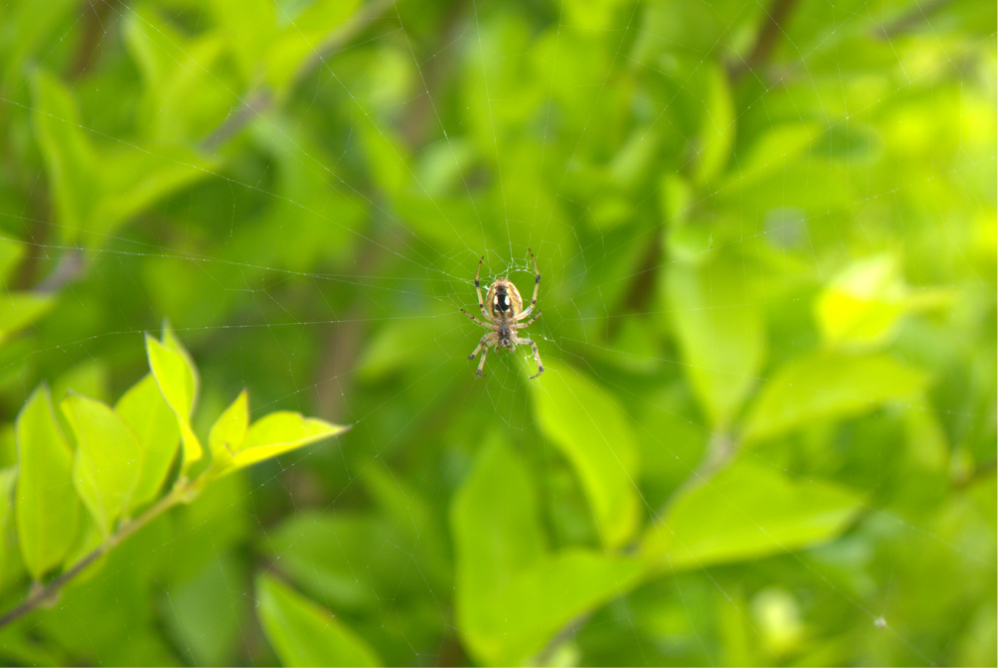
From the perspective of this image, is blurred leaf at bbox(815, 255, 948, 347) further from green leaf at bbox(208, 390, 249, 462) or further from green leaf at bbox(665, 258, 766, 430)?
green leaf at bbox(208, 390, 249, 462)

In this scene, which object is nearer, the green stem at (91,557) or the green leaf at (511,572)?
the green stem at (91,557)

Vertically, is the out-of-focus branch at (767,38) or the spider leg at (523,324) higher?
the out-of-focus branch at (767,38)

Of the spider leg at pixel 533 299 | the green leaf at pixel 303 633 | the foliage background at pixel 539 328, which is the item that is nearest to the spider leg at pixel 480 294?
the spider leg at pixel 533 299

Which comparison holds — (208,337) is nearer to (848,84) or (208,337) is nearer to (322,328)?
(322,328)

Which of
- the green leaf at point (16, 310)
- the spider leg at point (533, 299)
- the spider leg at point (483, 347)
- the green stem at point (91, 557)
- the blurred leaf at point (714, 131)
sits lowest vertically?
the green stem at point (91, 557)

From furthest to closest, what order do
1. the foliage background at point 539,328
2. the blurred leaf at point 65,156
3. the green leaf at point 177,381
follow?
the foliage background at point 539,328 → the blurred leaf at point 65,156 → the green leaf at point 177,381

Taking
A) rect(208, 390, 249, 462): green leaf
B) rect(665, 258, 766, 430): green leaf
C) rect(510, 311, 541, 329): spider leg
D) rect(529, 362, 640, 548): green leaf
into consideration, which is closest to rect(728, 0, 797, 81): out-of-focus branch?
rect(665, 258, 766, 430): green leaf

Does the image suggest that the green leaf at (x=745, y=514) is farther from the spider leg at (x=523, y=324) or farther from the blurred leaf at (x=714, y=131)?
the spider leg at (x=523, y=324)
